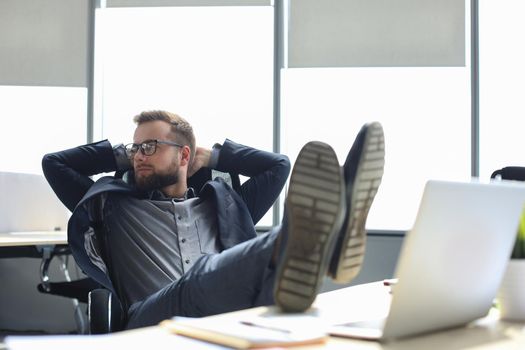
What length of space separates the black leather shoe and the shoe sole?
0.06 meters

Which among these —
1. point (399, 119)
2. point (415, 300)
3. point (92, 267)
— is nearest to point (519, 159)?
point (399, 119)

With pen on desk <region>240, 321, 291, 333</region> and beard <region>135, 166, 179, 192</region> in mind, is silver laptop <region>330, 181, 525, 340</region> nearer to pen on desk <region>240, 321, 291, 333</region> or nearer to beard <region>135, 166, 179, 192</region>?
pen on desk <region>240, 321, 291, 333</region>

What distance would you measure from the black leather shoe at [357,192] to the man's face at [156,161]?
1.52 metres

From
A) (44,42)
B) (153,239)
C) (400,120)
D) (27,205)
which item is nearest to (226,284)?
(153,239)

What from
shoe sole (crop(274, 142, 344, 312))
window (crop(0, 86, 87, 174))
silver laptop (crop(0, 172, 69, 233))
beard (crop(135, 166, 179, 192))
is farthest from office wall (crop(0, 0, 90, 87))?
shoe sole (crop(274, 142, 344, 312))

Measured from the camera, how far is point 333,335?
3.80ft

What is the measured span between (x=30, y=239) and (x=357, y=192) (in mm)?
2451

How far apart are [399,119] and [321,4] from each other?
98cm

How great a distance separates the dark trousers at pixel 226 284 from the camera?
1612 mm

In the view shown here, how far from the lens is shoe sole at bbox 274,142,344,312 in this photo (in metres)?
1.30

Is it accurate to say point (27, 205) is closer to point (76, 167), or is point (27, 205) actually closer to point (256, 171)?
point (76, 167)

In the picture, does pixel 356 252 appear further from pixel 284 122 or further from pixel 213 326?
pixel 284 122

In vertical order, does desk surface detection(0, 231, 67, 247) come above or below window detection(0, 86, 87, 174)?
below

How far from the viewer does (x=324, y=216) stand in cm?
133
